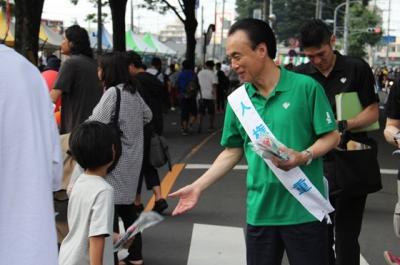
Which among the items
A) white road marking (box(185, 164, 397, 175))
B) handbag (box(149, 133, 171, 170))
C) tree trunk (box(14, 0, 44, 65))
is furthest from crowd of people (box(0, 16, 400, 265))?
tree trunk (box(14, 0, 44, 65))

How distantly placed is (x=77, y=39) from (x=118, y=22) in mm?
16150

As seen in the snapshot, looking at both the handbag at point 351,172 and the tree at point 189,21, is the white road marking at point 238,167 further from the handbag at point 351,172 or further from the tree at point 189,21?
the tree at point 189,21

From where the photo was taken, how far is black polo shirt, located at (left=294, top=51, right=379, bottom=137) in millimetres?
4555

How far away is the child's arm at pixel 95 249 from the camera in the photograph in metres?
3.81

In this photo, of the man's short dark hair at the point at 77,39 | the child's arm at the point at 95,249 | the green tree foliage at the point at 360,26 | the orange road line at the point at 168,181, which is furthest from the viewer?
the green tree foliage at the point at 360,26

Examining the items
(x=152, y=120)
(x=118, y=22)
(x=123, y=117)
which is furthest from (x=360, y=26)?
(x=123, y=117)

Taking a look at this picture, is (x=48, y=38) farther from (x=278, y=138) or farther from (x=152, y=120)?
(x=278, y=138)

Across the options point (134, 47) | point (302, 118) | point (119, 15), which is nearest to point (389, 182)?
point (302, 118)

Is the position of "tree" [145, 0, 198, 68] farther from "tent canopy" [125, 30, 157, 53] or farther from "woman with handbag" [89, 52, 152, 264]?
"woman with handbag" [89, 52, 152, 264]

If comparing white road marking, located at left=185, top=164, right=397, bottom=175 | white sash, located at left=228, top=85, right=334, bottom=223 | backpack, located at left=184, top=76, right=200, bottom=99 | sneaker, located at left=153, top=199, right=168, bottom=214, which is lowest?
white road marking, located at left=185, top=164, right=397, bottom=175

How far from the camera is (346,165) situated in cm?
451

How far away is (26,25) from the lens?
1322 centimetres

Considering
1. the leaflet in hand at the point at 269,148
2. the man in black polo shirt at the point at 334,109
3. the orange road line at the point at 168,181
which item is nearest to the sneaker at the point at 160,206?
the orange road line at the point at 168,181

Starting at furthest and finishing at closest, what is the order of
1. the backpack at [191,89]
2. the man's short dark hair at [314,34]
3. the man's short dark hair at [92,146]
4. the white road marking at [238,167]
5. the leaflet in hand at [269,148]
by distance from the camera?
1. the backpack at [191,89]
2. the white road marking at [238,167]
3. the man's short dark hair at [314,34]
4. the man's short dark hair at [92,146]
5. the leaflet in hand at [269,148]
